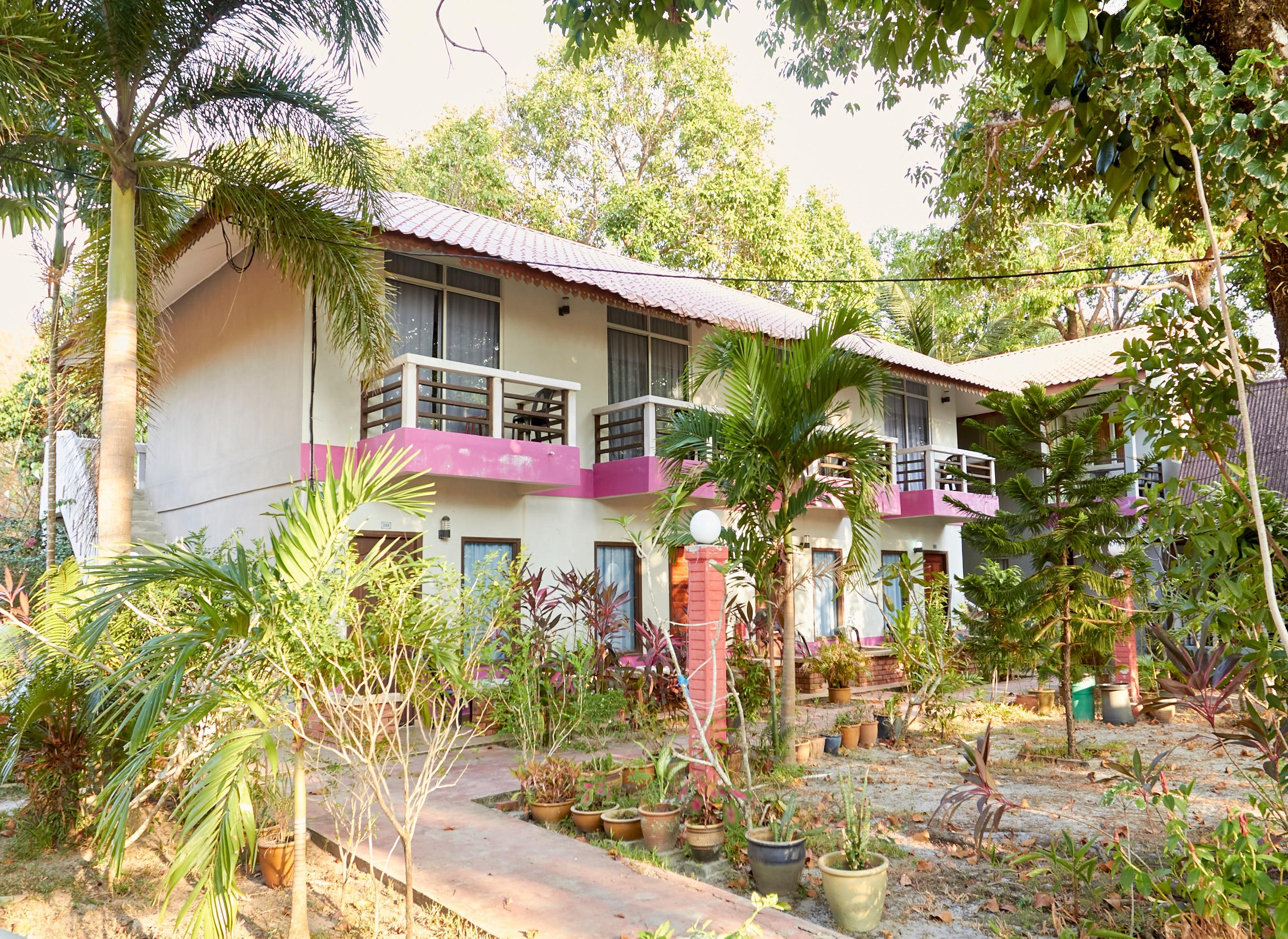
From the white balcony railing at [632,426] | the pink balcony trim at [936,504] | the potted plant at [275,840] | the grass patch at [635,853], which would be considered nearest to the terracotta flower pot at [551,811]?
the grass patch at [635,853]

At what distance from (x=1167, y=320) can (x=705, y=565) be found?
3682 mm

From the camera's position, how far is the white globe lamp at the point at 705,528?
274 inches

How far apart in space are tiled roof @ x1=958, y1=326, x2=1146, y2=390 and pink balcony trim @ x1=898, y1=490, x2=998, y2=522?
3.09 meters

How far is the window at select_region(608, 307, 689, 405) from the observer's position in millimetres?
13859

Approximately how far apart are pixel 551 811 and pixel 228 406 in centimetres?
808

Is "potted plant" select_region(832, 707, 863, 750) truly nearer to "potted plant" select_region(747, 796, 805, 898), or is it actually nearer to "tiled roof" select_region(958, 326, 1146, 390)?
"potted plant" select_region(747, 796, 805, 898)

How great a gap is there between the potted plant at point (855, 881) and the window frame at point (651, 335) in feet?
28.9

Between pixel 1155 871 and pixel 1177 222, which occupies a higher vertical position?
pixel 1177 222

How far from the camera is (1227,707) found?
14.3ft

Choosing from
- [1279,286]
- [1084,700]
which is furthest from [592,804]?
[1084,700]

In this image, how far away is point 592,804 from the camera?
6.86 meters

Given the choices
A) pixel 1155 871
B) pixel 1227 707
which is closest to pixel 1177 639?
pixel 1227 707

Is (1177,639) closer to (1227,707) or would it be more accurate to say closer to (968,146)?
(1227,707)

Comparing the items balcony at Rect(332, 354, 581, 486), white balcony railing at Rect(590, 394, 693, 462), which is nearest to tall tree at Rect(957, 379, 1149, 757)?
white balcony railing at Rect(590, 394, 693, 462)
